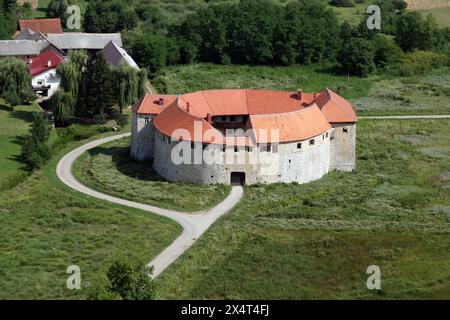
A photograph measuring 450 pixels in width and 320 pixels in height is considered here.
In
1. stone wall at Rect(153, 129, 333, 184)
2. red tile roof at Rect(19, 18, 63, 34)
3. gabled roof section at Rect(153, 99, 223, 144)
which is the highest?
red tile roof at Rect(19, 18, 63, 34)

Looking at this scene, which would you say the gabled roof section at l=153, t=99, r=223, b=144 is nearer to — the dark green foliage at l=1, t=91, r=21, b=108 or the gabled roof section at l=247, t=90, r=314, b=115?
the gabled roof section at l=247, t=90, r=314, b=115

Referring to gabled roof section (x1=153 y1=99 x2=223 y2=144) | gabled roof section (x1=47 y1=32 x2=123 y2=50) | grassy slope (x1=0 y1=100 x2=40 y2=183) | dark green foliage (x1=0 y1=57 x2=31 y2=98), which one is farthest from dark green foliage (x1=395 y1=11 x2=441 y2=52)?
gabled roof section (x1=153 y1=99 x2=223 y2=144)

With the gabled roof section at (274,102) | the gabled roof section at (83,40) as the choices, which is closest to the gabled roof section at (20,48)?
the gabled roof section at (83,40)

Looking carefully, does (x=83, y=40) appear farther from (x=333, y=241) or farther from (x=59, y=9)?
(x=333, y=241)

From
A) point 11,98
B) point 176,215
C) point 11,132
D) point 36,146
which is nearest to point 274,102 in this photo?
point 176,215

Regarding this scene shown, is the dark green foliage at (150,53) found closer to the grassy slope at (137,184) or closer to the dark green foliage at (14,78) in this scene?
the dark green foliage at (14,78)

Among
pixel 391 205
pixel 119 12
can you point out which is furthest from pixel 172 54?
pixel 391 205
